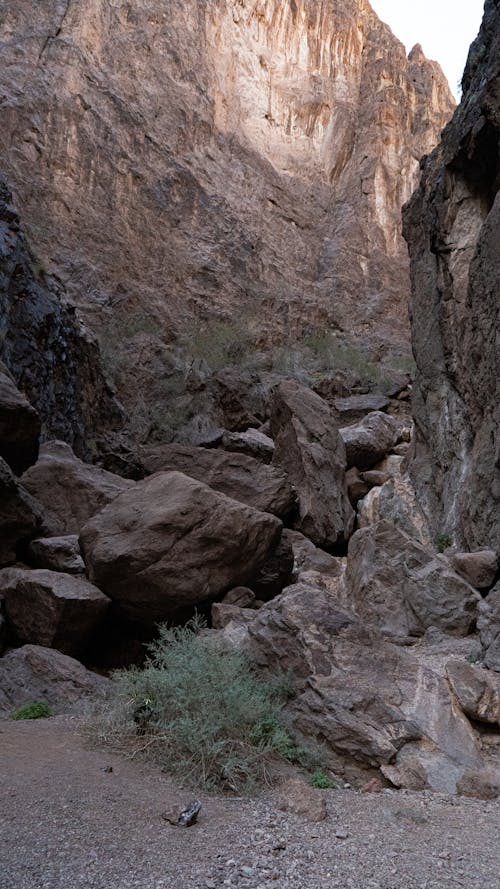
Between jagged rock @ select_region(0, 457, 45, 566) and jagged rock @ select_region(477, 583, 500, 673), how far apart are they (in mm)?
6201

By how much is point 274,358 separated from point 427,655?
20.7m

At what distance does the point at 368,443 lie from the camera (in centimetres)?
1641

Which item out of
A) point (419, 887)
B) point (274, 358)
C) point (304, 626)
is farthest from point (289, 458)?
point (274, 358)

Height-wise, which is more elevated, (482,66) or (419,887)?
(482,66)

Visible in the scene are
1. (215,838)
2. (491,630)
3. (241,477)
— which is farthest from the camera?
(241,477)

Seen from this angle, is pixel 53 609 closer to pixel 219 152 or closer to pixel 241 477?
pixel 241 477

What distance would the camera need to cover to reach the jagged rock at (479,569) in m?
9.09

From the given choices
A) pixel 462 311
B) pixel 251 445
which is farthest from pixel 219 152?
pixel 462 311

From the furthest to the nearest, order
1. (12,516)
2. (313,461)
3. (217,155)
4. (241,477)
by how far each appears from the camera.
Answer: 1. (217,155)
2. (313,461)
3. (241,477)
4. (12,516)

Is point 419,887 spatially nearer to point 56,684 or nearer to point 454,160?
point 56,684

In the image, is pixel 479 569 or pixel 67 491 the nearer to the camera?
pixel 479 569

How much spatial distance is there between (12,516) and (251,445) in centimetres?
749

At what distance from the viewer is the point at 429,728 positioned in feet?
18.4

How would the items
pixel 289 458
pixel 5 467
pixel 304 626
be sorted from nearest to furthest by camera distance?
pixel 304 626, pixel 5 467, pixel 289 458
